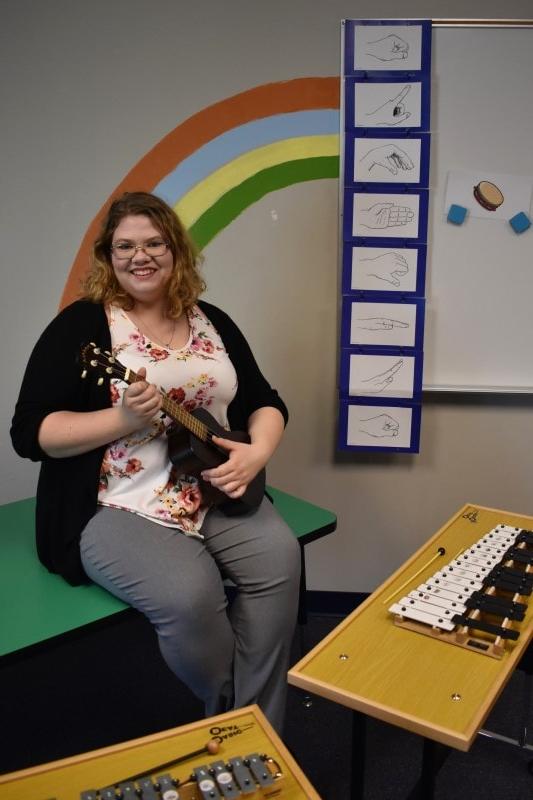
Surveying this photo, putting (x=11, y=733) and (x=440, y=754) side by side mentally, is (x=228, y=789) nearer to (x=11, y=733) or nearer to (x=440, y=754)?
(x=440, y=754)

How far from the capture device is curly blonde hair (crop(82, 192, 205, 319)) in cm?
177

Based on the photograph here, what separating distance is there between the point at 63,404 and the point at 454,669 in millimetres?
1079

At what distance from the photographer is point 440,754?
1.32 metres

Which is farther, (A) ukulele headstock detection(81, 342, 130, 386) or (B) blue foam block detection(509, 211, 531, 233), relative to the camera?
(B) blue foam block detection(509, 211, 531, 233)

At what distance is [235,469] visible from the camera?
1.74 m

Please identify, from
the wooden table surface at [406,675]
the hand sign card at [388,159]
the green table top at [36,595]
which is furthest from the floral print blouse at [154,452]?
the hand sign card at [388,159]

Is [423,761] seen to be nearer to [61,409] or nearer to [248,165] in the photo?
[61,409]

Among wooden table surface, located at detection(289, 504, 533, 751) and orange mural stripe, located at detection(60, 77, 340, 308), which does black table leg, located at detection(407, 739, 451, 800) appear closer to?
wooden table surface, located at detection(289, 504, 533, 751)

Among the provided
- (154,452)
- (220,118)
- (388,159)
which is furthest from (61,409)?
(388,159)

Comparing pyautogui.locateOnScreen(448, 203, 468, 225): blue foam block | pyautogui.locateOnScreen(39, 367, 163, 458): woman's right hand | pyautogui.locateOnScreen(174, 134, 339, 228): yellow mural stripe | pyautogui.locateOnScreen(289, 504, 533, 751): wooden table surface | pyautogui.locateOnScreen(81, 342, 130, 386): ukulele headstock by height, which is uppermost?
pyautogui.locateOnScreen(174, 134, 339, 228): yellow mural stripe

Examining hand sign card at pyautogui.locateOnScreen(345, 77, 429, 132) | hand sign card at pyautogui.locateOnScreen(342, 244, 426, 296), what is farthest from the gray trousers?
hand sign card at pyautogui.locateOnScreen(345, 77, 429, 132)

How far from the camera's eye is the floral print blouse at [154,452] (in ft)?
5.51

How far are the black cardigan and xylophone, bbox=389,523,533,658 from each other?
31.1 inches

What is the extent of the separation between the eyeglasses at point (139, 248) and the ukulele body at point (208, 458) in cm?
43
